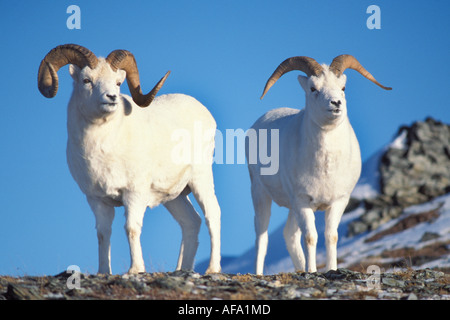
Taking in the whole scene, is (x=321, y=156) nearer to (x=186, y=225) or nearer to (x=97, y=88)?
(x=186, y=225)

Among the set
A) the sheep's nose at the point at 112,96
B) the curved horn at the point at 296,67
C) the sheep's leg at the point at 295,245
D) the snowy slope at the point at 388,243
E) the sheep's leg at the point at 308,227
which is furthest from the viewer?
the snowy slope at the point at 388,243

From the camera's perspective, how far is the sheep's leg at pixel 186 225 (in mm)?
16203

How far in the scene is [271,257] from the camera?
75688mm

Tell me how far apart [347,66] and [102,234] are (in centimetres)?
609

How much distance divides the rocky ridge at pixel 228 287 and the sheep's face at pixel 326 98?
119 inches

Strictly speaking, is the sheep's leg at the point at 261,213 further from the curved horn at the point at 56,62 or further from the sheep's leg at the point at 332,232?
the curved horn at the point at 56,62

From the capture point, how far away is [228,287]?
427 inches

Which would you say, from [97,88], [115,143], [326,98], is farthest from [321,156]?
[97,88]

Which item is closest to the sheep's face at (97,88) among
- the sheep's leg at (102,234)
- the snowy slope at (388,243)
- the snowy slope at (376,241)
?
the sheep's leg at (102,234)

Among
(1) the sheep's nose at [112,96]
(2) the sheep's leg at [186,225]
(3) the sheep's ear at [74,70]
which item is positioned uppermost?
(3) the sheep's ear at [74,70]

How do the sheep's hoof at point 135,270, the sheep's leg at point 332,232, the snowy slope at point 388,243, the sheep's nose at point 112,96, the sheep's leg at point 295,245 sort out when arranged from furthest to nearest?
the snowy slope at point 388,243 → the sheep's leg at point 295,245 → the sheep's leg at point 332,232 → the sheep's hoof at point 135,270 → the sheep's nose at point 112,96

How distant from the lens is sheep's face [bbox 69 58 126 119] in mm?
12883

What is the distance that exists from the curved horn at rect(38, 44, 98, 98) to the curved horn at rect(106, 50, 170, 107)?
0.46 m
